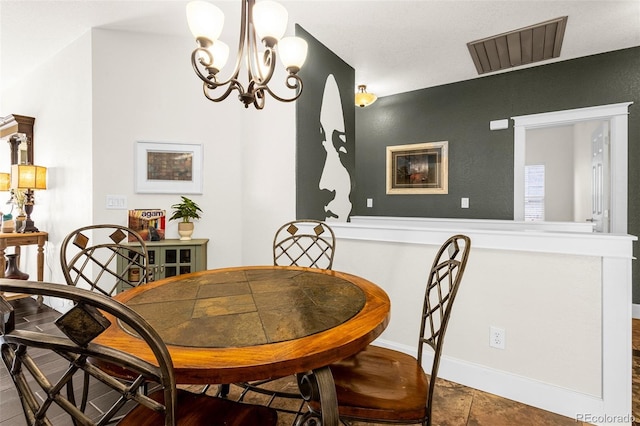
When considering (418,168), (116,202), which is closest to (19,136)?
(116,202)

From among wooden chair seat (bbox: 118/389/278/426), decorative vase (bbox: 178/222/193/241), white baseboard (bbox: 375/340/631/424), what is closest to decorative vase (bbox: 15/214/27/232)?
decorative vase (bbox: 178/222/193/241)

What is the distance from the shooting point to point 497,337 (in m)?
1.87

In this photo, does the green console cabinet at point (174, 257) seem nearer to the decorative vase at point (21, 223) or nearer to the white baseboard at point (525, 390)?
the decorative vase at point (21, 223)

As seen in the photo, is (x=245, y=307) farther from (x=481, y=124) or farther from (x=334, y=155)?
(x=481, y=124)

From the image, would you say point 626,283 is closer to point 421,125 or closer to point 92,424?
point 92,424

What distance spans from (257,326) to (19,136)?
433cm

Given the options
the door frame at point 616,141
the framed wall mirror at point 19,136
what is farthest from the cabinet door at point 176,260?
the door frame at point 616,141

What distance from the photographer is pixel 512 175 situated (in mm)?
3471

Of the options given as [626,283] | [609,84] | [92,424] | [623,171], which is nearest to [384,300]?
[92,424]

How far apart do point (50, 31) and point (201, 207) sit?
207cm

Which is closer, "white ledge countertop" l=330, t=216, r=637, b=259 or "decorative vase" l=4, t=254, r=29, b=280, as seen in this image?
"white ledge countertop" l=330, t=216, r=637, b=259

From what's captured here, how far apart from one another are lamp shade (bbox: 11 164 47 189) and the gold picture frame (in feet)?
13.2

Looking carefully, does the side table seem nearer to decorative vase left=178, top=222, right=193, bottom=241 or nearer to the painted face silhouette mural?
decorative vase left=178, top=222, right=193, bottom=241

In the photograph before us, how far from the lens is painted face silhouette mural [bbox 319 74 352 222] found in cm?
294
